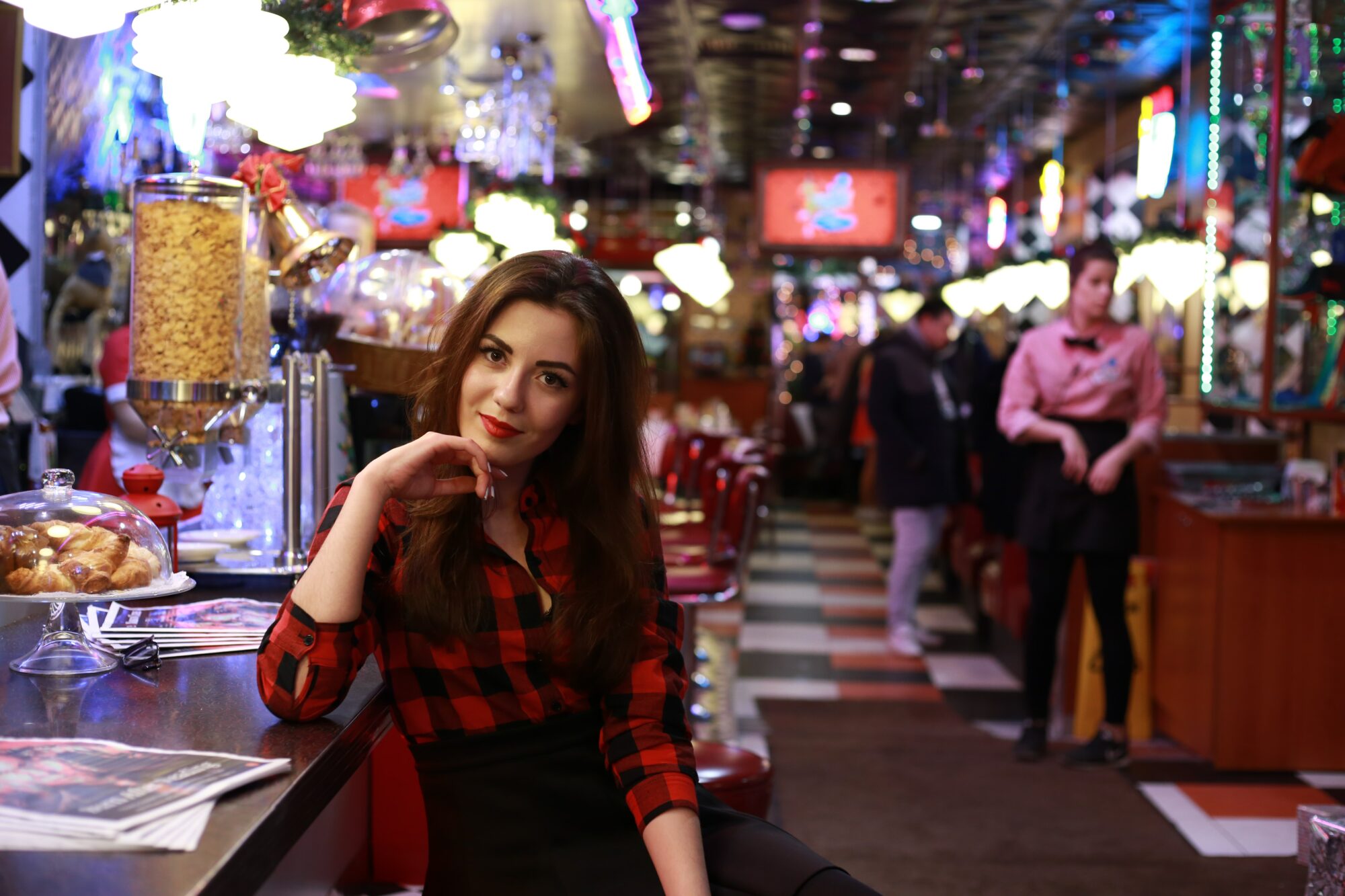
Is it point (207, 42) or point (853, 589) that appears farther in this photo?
point (853, 589)

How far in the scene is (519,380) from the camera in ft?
5.54

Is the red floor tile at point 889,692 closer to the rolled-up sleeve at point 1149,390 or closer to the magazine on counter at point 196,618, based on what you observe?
the rolled-up sleeve at point 1149,390

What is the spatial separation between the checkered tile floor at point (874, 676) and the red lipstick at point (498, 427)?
9.46ft

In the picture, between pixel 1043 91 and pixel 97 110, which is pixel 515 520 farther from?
pixel 1043 91

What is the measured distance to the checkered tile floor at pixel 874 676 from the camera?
4.08 m

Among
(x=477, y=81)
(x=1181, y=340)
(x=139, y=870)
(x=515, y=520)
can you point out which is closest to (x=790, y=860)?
(x=515, y=520)

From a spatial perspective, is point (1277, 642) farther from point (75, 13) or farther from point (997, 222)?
point (997, 222)

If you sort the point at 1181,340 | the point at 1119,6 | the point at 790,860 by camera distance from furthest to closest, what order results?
the point at 1181,340, the point at 1119,6, the point at 790,860

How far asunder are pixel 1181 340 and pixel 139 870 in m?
10.7

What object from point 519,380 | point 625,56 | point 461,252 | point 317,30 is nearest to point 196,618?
point 519,380

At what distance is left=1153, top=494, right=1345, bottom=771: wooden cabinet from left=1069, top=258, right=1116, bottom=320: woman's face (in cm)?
80

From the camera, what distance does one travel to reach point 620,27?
507 centimetres

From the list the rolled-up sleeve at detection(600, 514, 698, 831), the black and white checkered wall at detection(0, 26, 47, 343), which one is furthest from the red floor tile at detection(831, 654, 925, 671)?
the rolled-up sleeve at detection(600, 514, 698, 831)

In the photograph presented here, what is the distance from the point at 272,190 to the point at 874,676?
4323 millimetres
